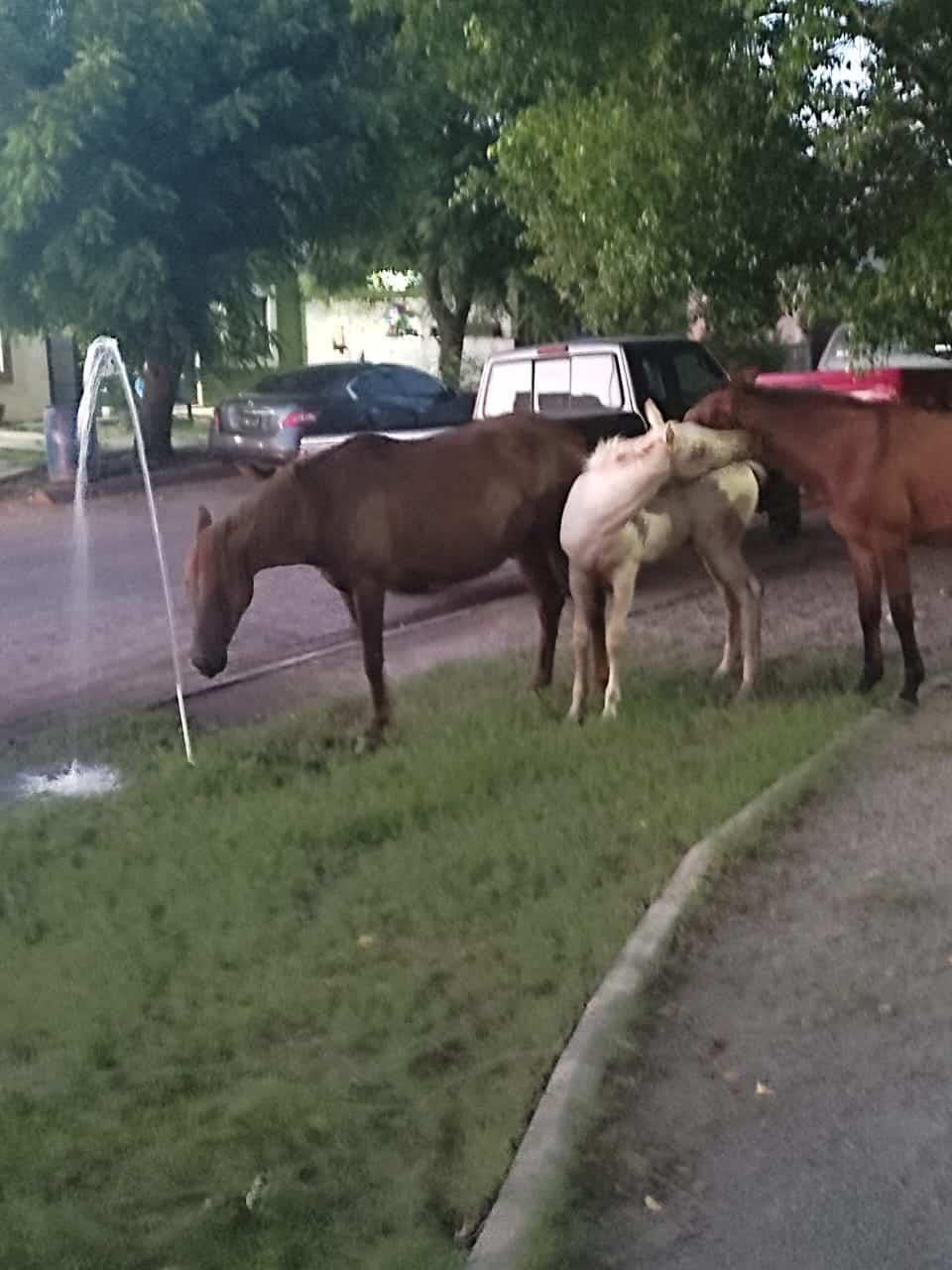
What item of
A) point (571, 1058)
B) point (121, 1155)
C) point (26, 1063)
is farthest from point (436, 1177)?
point (26, 1063)

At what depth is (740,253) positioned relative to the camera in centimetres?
1095

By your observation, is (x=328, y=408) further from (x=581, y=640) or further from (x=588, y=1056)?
(x=588, y=1056)

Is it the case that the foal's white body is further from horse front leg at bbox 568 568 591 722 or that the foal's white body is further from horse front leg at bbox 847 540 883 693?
horse front leg at bbox 847 540 883 693

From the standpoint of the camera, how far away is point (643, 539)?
330 inches

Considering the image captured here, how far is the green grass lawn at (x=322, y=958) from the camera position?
4012 mm

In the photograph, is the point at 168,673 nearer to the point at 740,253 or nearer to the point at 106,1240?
the point at 740,253

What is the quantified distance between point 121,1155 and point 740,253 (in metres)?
8.24

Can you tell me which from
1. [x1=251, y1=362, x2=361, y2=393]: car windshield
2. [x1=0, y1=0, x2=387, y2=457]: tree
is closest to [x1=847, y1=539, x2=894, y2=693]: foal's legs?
[x1=0, y1=0, x2=387, y2=457]: tree

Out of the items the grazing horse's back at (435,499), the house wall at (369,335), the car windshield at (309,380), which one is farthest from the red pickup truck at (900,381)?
the house wall at (369,335)

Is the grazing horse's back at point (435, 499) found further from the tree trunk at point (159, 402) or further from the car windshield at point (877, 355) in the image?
the tree trunk at point (159, 402)

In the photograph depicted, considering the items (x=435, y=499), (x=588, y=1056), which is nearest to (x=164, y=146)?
(x=435, y=499)

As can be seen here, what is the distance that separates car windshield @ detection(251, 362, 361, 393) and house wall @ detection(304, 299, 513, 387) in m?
14.4

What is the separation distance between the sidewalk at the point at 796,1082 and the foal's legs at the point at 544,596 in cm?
310

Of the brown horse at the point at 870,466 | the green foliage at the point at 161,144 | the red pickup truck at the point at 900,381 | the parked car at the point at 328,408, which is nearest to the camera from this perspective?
the brown horse at the point at 870,466
